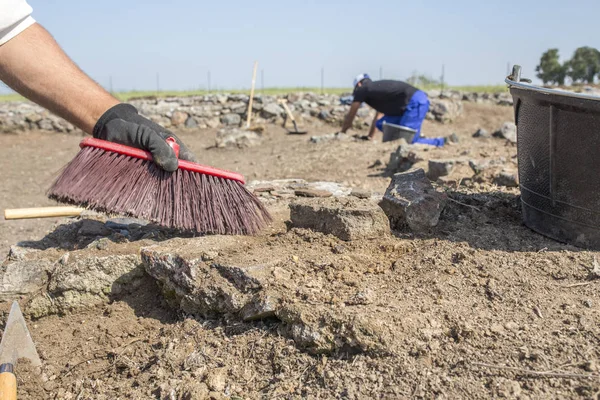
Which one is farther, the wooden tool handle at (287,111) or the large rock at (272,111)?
the large rock at (272,111)

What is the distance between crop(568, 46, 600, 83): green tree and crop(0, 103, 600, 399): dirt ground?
74.9 feet

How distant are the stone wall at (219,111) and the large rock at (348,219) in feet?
38.1

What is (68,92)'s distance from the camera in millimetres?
2793

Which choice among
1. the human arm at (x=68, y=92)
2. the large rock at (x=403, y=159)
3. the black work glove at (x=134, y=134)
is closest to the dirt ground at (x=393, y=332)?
the black work glove at (x=134, y=134)

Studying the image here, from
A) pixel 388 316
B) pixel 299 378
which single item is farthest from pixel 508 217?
pixel 299 378

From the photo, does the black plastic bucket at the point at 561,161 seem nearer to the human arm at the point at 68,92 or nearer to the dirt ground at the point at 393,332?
the dirt ground at the point at 393,332

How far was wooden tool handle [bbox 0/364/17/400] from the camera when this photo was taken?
2.16 metres

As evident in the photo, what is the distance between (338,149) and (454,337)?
24.4 feet

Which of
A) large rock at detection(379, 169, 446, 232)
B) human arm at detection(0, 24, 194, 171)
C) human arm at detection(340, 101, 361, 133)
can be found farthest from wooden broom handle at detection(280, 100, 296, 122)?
human arm at detection(0, 24, 194, 171)

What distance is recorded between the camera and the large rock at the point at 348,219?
2746mm

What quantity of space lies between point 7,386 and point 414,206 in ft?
6.59

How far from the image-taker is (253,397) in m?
2.09

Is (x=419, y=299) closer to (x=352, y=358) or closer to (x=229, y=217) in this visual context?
(x=352, y=358)

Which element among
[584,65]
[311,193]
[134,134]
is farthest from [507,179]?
[584,65]
